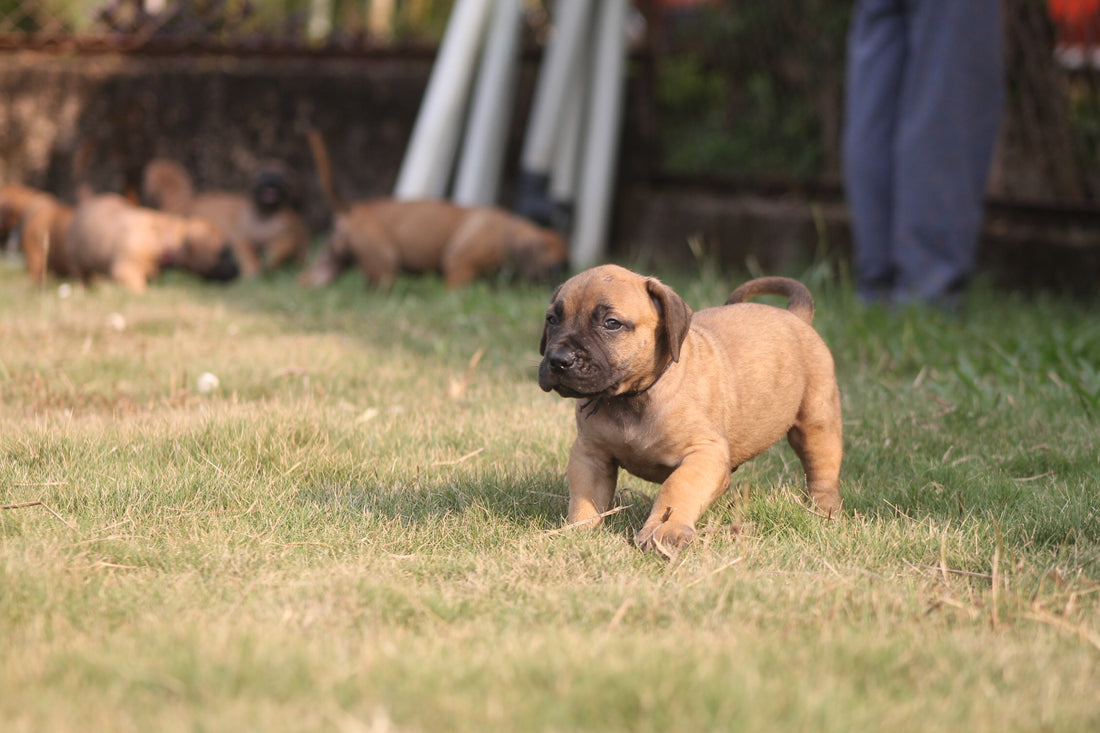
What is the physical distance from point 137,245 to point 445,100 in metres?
2.21

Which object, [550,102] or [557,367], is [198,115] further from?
[557,367]

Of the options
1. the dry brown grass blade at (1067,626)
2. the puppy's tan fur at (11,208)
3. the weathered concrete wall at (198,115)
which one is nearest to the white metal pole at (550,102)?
the weathered concrete wall at (198,115)

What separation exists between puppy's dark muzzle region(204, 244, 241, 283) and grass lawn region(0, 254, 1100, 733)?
2.48 meters

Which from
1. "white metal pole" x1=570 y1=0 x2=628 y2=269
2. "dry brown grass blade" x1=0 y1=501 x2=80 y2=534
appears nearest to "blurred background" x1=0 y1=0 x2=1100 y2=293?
"white metal pole" x1=570 y1=0 x2=628 y2=269

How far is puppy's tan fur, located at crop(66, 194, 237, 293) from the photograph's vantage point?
7133 mm

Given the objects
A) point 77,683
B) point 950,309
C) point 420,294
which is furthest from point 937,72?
point 77,683

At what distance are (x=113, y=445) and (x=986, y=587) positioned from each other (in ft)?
7.52

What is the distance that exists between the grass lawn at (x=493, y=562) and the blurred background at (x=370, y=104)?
3.75 m

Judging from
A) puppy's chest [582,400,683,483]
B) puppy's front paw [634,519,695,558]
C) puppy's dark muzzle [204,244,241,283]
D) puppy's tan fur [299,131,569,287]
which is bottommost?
puppy's dark muzzle [204,244,241,283]

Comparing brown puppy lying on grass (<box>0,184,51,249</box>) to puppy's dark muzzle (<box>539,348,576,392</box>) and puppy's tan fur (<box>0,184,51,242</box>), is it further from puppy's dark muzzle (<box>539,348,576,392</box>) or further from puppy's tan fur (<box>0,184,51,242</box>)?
puppy's dark muzzle (<box>539,348,576,392</box>)

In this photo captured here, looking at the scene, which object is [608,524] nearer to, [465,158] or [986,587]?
[986,587]

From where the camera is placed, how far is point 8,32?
8.98 metres

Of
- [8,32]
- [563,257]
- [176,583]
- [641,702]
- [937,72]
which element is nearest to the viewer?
[641,702]

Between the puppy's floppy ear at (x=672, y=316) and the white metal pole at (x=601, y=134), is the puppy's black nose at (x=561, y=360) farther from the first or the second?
the white metal pole at (x=601, y=134)
